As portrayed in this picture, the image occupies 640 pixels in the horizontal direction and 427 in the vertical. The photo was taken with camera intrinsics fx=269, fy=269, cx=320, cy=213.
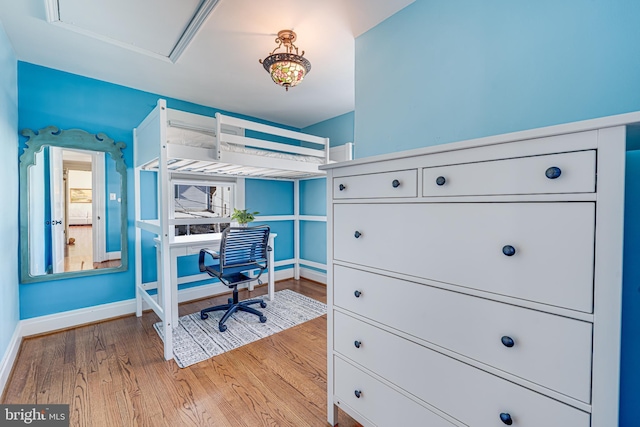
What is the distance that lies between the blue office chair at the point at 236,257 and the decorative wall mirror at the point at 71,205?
1.05 m

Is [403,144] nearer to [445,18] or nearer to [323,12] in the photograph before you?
[445,18]

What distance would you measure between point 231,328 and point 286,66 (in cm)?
233

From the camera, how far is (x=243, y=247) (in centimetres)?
265

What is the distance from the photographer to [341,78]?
2678mm

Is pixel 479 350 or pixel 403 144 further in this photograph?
pixel 403 144

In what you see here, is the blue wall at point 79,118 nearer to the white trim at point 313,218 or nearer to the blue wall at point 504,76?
the white trim at point 313,218

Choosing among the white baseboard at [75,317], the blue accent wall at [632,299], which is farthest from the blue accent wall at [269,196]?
the blue accent wall at [632,299]

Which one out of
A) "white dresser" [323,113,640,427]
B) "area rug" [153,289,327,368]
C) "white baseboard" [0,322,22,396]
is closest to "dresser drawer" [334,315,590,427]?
"white dresser" [323,113,640,427]

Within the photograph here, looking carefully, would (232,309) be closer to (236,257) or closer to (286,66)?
(236,257)

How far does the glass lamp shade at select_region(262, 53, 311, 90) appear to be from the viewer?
1.86 meters

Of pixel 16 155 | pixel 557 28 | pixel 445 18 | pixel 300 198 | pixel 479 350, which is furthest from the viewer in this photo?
pixel 300 198

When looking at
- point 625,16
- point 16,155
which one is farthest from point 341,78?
point 16,155

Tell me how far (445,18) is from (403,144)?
70 cm

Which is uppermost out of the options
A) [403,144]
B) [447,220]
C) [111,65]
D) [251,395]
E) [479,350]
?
[111,65]
